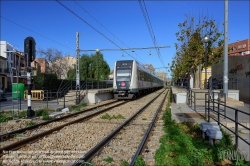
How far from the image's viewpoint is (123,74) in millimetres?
21578

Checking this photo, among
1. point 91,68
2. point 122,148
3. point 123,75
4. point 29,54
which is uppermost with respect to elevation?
point 91,68

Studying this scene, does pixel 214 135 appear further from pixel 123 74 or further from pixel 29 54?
pixel 123 74

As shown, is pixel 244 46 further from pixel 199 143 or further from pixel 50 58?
pixel 199 143

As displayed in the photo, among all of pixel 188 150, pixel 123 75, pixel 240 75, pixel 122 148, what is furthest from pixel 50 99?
pixel 188 150

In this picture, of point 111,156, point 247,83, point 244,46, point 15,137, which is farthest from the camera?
point 244,46

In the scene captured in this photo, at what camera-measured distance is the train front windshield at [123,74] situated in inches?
840

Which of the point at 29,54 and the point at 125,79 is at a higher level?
the point at 29,54

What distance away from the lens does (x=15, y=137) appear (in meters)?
7.24

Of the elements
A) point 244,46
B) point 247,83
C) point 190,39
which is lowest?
point 247,83

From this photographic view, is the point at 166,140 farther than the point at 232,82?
No

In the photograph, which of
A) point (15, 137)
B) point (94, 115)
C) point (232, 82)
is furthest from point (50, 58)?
point (15, 137)

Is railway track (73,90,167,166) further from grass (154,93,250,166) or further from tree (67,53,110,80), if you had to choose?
tree (67,53,110,80)

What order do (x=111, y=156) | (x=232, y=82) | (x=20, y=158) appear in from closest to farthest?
(x=20, y=158) → (x=111, y=156) → (x=232, y=82)

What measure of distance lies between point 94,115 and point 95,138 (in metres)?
5.10
